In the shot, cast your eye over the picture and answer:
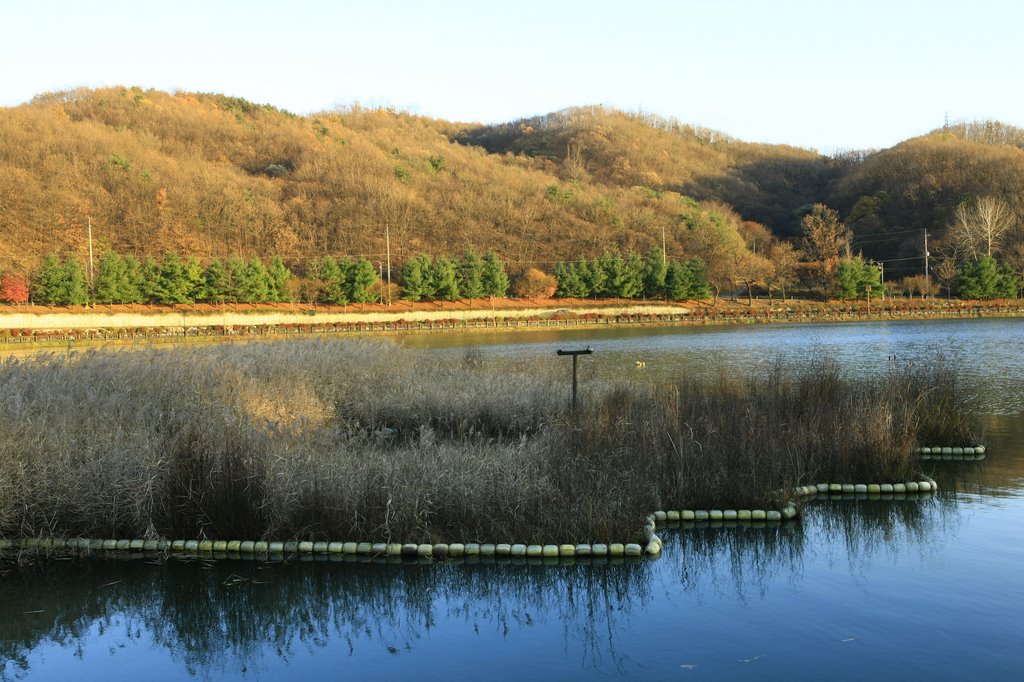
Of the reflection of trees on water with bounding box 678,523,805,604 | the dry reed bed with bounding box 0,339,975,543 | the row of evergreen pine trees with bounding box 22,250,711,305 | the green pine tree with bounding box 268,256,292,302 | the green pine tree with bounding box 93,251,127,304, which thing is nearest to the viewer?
the reflection of trees on water with bounding box 678,523,805,604

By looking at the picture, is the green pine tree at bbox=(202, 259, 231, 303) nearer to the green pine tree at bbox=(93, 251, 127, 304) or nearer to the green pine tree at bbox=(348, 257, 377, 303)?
the green pine tree at bbox=(93, 251, 127, 304)

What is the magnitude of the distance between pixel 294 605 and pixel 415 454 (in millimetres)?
2215

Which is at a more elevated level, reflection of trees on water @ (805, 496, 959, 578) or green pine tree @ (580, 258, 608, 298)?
green pine tree @ (580, 258, 608, 298)

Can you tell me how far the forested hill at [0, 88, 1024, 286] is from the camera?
74.1 metres

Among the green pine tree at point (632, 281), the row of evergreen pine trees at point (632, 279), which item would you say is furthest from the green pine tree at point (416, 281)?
the green pine tree at point (632, 281)

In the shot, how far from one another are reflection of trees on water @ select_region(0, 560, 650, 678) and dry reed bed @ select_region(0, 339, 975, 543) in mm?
514

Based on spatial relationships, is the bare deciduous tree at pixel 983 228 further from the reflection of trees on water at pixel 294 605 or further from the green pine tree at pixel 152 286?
the reflection of trees on water at pixel 294 605

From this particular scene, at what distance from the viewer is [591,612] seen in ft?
24.2

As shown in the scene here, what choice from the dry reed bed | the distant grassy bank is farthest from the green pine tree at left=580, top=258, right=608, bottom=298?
the dry reed bed

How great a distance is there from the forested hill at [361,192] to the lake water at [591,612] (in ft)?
193

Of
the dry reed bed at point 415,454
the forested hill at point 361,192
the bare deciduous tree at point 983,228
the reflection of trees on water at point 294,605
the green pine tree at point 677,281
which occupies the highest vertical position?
the forested hill at point 361,192

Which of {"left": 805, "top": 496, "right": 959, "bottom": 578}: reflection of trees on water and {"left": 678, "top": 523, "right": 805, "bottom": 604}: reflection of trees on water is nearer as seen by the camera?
{"left": 678, "top": 523, "right": 805, "bottom": 604}: reflection of trees on water

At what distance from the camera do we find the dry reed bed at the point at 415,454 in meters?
8.87

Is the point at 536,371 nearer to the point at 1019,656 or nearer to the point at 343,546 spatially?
the point at 343,546
